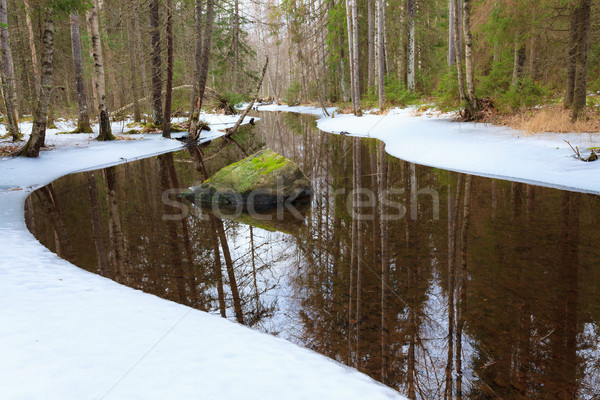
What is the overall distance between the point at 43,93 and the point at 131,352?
1126 centimetres

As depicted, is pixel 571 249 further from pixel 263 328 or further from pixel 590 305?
pixel 263 328

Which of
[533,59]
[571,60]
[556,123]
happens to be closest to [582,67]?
[571,60]

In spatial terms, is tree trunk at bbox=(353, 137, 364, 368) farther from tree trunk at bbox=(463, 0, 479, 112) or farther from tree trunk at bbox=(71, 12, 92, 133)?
tree trunk at bbox=(71, 12, 92, 133)

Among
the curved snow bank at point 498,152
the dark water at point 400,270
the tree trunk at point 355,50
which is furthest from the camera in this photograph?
the tree trunk at point 355,50

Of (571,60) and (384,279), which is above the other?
(571,60)

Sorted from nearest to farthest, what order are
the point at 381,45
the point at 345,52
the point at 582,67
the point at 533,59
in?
the point at 582,67
the point at 533,59
the point at 381,45
the point at 345,52

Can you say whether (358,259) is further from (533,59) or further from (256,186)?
(533,59)

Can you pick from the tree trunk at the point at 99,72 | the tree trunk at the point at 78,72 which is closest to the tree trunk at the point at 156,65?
the tree trunk at the point at 99,72

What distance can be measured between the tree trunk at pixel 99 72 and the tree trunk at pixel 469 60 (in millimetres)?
13439

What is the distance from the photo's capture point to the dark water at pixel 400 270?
109 inches

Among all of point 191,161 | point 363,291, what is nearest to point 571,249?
point 363,291

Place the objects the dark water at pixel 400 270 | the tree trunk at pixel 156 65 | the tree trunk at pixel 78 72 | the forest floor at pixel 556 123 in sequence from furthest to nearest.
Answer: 1. the tree trunk at pixel 156 65
2. the tree trunk at pixel 78 72
3. the forest floor at pixel 556 123
4. the dark water at pixel 400 270

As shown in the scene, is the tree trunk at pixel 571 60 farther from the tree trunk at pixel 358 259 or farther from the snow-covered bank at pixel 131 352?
the snow-covered bank at pixel 131 352

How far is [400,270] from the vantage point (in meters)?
4.26
